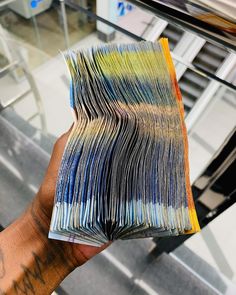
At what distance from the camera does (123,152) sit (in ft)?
1.15

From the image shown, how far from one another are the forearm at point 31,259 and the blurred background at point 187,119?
11.5 inches

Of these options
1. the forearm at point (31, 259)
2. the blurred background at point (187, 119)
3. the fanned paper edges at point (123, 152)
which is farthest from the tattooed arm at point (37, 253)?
the blurred background at point (187, 119)

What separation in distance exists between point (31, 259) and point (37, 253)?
0.01m

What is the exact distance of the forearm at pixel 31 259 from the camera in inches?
17.5

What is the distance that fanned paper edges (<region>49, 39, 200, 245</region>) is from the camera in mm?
305

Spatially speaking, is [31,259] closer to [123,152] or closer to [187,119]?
[123,152]

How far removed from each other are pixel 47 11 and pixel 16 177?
1908 mm

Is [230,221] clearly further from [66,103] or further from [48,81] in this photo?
[48,81]

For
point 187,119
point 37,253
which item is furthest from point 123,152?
point 187,119

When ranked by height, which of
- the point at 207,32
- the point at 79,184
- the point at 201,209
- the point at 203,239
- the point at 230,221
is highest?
the point at 207,32

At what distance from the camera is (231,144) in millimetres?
546

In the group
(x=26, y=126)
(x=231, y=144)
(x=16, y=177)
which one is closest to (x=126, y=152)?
(x=231, y=144)

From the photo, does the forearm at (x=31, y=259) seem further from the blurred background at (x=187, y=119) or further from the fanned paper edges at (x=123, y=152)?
the blurred background at (x=187, y=119)

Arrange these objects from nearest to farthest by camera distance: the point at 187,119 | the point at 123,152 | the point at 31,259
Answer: the point at 123,152 → the point at 31,259 → the point at 187,119
